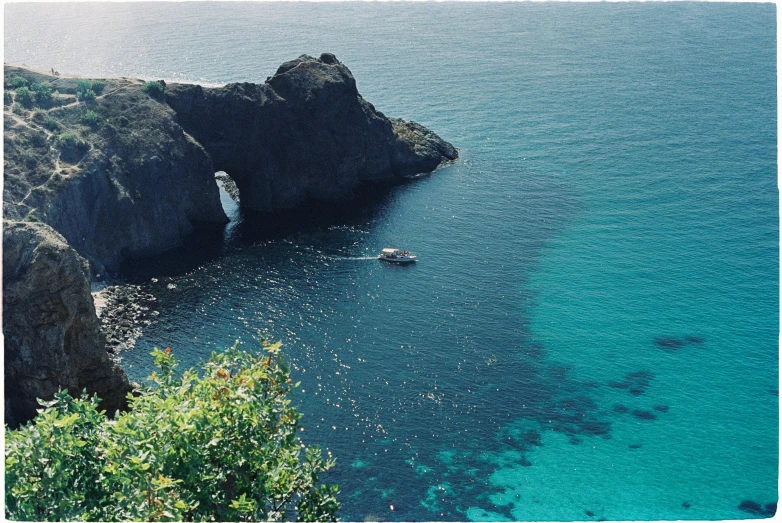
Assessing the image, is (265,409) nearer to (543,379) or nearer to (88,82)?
(543,379)

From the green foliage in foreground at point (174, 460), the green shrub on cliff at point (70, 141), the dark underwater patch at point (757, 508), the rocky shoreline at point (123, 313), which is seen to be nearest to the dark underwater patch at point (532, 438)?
the dark underwater patch at point (757, 508)

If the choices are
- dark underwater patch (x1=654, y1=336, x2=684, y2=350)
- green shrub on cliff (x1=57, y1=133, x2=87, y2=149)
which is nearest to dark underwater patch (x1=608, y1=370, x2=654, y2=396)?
dark underwater patch (x1=654, y1=336, x2=684, y2=350)

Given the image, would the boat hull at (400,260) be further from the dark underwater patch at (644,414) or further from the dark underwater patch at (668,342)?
the dark underwater patch at (644,414)

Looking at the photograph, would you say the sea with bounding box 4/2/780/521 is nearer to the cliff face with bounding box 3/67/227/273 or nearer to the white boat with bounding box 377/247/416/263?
the white boat with bounding box 377/247/416/263

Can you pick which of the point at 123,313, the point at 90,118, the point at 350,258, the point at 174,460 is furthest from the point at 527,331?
the point at 90,118

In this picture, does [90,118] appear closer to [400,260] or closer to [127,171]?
[127,171]
